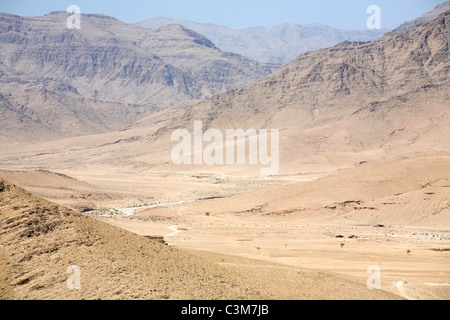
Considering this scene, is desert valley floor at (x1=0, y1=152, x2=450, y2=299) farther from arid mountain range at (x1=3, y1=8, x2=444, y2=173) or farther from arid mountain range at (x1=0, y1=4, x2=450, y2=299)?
arid mountain range at (x1=3, y1=8, x2=444, y2=173)

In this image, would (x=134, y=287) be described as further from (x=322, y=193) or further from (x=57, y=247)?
(x=322, y=193)

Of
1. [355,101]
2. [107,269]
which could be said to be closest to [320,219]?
[107,269]

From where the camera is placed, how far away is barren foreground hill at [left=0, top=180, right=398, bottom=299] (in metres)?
18.3

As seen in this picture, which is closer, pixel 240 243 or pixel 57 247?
pixel 57 247

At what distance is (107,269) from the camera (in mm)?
18859

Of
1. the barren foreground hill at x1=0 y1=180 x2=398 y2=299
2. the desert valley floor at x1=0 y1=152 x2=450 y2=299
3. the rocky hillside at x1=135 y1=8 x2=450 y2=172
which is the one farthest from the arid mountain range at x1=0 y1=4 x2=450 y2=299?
the rocky hillside at x1=135 y1=8 x2=450 y2=172

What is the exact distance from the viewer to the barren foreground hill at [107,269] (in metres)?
18.3

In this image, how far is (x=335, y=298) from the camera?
20234mm

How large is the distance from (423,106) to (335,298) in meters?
108

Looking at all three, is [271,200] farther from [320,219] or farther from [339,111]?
[339,111]

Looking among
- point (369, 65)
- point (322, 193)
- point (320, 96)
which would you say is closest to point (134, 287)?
point (322, 193)

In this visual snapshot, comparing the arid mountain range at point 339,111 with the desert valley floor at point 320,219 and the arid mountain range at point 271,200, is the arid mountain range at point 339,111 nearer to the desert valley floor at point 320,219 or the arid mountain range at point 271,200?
the arid mountain range at point 271,200

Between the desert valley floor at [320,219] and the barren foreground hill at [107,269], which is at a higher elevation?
the barren foreground hill at [107,269]

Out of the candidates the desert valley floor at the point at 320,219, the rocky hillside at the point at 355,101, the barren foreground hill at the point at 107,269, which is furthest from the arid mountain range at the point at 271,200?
the rocky hillside at the point at 355,101
